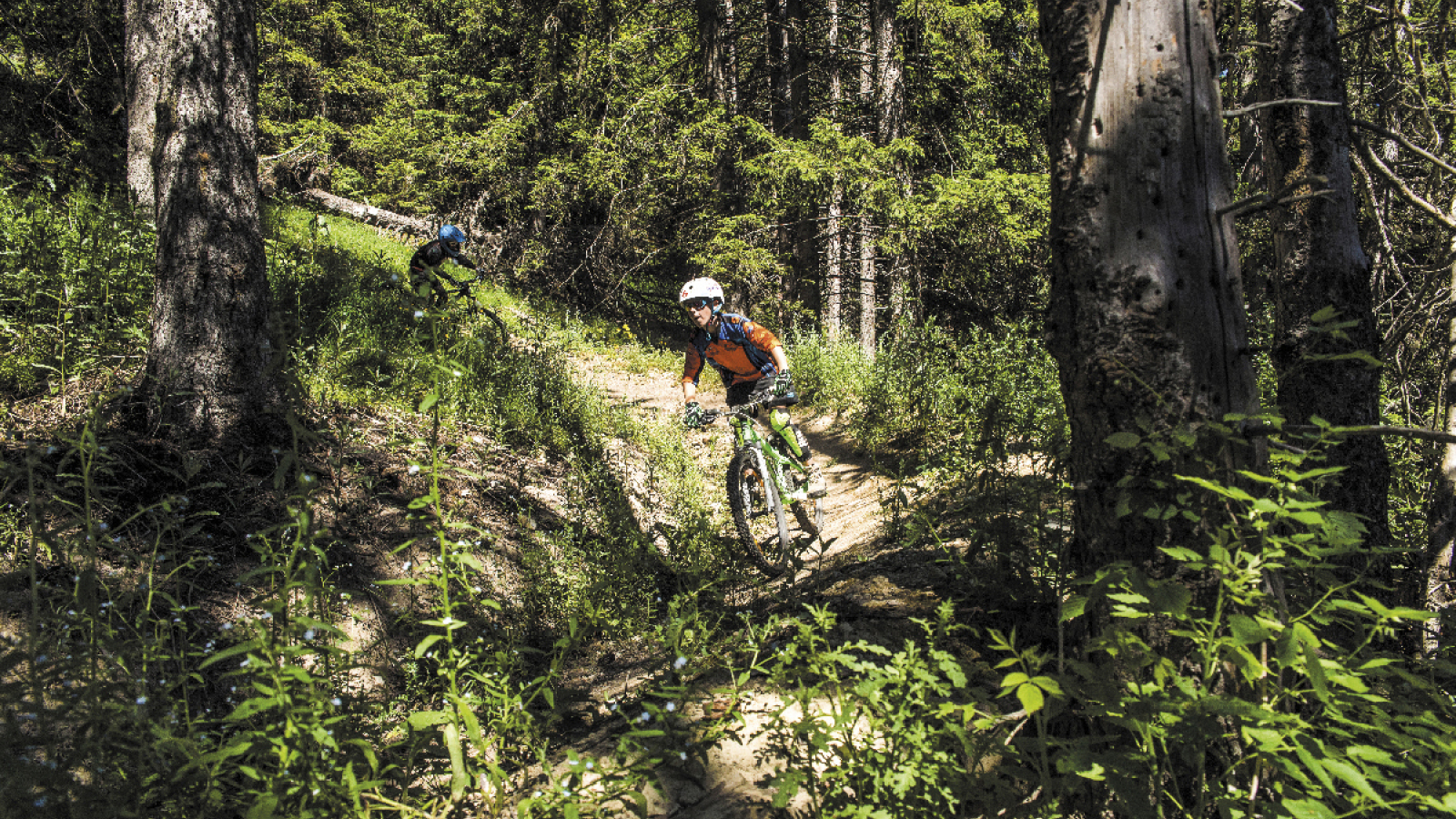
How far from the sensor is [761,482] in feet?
19.6

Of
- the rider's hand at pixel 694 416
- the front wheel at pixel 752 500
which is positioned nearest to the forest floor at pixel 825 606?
the front wheel at pixel 752 500

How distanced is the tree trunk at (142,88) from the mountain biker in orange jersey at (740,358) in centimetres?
401

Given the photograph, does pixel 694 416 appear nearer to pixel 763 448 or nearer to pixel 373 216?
pixel 763 448

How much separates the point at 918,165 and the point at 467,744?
15.2 metres

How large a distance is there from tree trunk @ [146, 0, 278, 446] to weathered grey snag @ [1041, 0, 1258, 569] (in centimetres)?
508

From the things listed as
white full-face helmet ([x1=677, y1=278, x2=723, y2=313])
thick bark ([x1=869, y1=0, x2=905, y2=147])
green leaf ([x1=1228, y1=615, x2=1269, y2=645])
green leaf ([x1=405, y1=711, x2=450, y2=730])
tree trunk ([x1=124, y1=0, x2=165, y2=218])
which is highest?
thick bark ([x1=869, y1=0, x2=905, y2=147])

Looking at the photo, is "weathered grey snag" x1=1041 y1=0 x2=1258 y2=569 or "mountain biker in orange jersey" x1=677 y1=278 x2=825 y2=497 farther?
"mountain biker in orange jersey" x1=677 y1=278 x2=825 y2=497

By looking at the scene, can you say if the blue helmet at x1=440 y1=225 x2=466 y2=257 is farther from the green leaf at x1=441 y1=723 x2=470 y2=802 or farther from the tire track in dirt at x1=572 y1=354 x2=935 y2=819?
the green leaf at x1=441 y1=723 x2=470 y2=802

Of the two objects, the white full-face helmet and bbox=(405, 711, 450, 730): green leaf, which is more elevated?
the white full-face helmet

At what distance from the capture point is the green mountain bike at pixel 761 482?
228 inches

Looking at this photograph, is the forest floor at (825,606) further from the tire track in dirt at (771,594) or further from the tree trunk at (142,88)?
the tree trunk at (142,88)

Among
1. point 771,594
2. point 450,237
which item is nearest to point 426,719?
point 771,594

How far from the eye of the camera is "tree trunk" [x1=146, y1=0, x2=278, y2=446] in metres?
4.78

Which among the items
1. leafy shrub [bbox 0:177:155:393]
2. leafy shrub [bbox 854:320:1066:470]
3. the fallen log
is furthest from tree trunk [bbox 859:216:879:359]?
leafy shrub [bbox 0:177:155:393]
